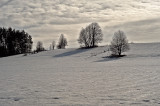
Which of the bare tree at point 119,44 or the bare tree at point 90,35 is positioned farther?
the bare tree at point 90,35

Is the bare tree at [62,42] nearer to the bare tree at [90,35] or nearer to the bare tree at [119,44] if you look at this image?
the bare tree at [90,35]

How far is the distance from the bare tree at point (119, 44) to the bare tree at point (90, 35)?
2307cm

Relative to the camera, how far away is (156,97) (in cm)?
899

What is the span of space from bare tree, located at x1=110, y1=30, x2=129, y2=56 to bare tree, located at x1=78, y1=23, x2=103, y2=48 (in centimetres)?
2307

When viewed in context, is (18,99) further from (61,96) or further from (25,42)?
(25,42)

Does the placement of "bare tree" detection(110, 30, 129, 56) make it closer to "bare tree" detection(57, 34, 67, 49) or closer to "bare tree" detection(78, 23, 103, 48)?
"bare tree" detection(78, 23, 103, 48)

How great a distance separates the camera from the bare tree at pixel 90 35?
85.9m

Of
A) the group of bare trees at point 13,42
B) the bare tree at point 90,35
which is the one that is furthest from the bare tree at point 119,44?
the group of bare trees at point 13,42

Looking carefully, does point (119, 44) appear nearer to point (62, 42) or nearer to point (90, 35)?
point (90, 35)

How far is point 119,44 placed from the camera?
192 feet

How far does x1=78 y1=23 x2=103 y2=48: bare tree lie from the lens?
85.9 metres

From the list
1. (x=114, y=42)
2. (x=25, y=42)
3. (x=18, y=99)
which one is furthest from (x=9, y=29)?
(x=18, y=99)

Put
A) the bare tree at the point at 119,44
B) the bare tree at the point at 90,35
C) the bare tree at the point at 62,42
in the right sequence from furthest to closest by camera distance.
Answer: the bare tree at the point at 62,42 → the bare tree at the point at 90,35 → the bare tree at the point at 119,44

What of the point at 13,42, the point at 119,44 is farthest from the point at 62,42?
the point at 119,44
